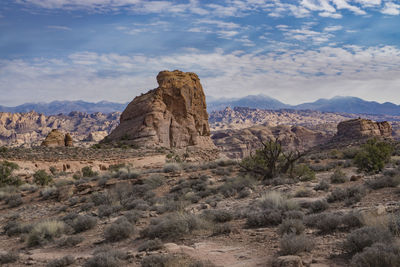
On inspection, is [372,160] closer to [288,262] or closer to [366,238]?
[366,238]

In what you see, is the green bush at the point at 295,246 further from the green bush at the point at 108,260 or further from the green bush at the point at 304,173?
the green bush at the point at 304,173

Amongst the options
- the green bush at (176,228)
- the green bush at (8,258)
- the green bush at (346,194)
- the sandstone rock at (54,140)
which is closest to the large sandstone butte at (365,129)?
the sandstone rock at (54,140)

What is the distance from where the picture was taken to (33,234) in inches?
344

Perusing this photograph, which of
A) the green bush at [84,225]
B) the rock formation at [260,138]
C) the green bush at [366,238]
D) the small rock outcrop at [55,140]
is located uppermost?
the small rock outcrop at [55,140]

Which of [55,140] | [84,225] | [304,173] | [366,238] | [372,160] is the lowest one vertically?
[84,225]

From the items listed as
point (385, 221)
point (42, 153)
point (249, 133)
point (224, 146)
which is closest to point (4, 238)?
point (385, 221)

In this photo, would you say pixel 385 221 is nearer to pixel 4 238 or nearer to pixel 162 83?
pixel 4 238

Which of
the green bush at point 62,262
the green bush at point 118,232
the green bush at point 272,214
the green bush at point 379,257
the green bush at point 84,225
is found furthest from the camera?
the green bush at point 84,225

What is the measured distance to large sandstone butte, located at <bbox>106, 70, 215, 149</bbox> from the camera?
45.0 metres

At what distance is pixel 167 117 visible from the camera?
47469mm

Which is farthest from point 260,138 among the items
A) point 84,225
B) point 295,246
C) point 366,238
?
point 366,238

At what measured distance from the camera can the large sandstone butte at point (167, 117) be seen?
148 feet

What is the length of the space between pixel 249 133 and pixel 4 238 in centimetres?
11265

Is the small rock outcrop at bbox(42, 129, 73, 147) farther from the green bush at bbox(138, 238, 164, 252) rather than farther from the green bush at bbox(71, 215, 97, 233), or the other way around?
the green bush at bbox(138, 238, 164, 252)
